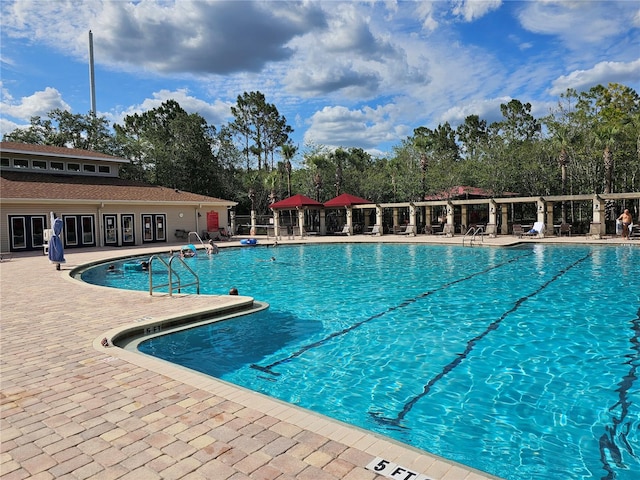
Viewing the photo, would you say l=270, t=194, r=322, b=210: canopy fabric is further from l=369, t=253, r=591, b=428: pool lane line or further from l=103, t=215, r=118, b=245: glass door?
l=369, t=253, r=591, b=428: pool lane line

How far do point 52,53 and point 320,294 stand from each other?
1652 centimetres

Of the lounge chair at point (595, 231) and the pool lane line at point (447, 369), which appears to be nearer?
the pool lane line at point (447, 369)

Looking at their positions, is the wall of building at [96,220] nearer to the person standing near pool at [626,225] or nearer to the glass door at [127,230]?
the glass door at [127,230]

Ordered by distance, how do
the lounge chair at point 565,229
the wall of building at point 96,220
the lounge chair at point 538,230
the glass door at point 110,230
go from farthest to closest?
the glass door at point 110,230
the lounge chair at point 565,229
the lounge chair at point 538,230
the wall of building at point 96,220

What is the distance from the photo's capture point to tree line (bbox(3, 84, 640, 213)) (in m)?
29.5

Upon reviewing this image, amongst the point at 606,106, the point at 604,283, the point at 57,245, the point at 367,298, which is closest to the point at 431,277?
the point at 367,298

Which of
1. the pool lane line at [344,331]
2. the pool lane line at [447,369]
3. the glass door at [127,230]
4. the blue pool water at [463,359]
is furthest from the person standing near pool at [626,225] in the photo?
the glass door at [127,230]

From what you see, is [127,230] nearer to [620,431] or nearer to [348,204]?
[348,204]

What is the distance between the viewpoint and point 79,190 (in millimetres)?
24172

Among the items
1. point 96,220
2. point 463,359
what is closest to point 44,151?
point 96,220

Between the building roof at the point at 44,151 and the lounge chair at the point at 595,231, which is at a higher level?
the building roof at the point at 44,151

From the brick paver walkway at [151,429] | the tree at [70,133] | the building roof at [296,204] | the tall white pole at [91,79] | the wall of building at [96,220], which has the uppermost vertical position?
the tall white pole at [91,79]

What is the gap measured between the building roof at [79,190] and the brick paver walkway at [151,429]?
64.1 feet

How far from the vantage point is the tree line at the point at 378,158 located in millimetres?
29500
